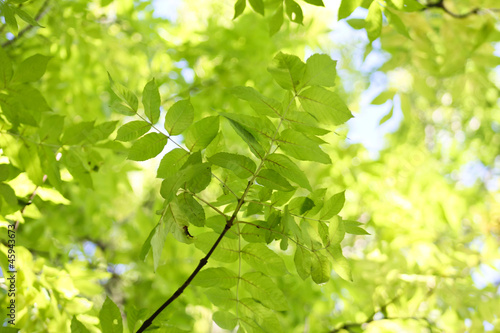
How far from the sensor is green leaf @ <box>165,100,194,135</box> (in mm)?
693

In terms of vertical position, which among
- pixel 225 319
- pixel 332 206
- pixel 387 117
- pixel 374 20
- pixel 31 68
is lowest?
pixel 387 117

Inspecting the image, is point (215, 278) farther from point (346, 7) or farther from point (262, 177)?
point (346, 7)

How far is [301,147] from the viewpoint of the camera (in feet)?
2.11

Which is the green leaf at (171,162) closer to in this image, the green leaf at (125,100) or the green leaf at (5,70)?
the green leaf at (125,100)

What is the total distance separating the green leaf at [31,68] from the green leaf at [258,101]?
0.43 m

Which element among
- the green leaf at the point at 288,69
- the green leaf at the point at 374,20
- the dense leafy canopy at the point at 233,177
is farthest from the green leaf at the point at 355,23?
the green leaf at the point at 288,69

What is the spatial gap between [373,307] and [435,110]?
5561 millimetres

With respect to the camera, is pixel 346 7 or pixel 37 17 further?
pixel 37 17

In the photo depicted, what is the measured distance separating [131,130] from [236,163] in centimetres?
20

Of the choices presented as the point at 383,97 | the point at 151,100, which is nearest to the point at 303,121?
the point at 151,100

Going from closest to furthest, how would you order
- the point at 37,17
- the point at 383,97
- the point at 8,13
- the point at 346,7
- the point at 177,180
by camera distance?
the point at 177,180 → the point at 8,13 → the point at 346,7 → the point at 37,17 → the point at 383,97

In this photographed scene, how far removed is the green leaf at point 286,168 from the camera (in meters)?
0.63

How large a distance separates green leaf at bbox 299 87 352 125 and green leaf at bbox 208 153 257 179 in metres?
0.15

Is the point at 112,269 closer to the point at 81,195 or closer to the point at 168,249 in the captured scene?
the point at 81,195
